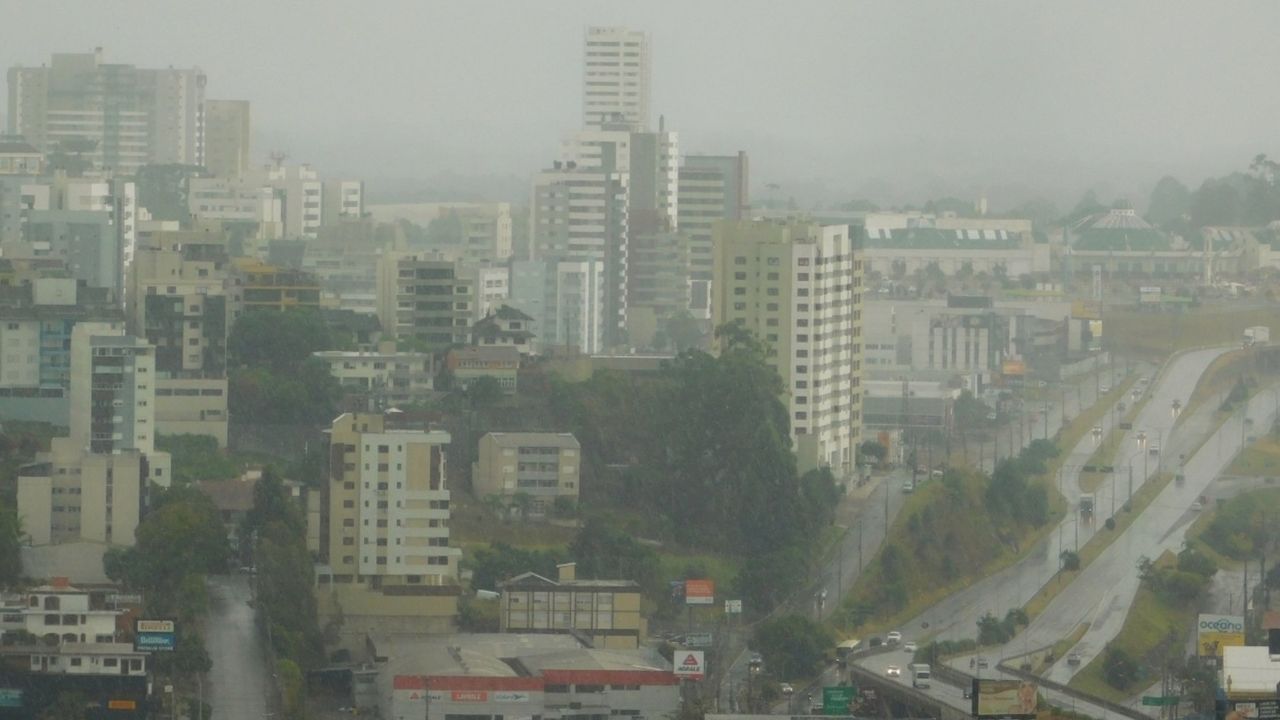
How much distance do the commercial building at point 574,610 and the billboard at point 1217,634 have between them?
2.20 m

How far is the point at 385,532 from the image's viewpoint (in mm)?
13148

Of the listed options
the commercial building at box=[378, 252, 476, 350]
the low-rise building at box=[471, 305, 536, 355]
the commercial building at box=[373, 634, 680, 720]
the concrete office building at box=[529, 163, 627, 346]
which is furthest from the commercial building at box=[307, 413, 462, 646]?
the concrete office building at box=[529, 163, 627, 346]

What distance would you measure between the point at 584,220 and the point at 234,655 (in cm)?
1285

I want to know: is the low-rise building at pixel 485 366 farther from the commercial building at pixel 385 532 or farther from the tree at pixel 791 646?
the tree at pixel 791 646

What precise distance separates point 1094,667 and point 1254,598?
1483 millimetres

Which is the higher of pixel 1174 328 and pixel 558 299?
pixel 558 299

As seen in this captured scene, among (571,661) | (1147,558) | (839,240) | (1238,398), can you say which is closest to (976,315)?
(1238,398)

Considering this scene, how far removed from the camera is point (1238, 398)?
20781mm

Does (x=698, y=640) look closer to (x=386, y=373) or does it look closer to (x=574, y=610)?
(x=574, y=610)

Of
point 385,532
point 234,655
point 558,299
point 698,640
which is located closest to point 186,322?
point 385,532

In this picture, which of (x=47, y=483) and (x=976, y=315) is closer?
(x=47, y=483)

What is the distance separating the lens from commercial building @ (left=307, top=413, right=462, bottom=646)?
42.5ft

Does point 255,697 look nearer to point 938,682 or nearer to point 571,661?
point 571,661

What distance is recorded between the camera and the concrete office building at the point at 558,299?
73.9 ft
